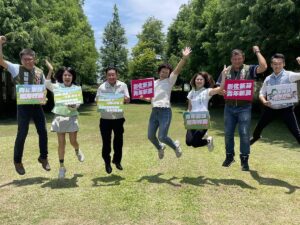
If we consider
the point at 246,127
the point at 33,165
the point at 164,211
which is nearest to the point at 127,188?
the point at 164,211

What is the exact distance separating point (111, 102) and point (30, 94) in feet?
5.05

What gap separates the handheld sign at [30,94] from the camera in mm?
7414

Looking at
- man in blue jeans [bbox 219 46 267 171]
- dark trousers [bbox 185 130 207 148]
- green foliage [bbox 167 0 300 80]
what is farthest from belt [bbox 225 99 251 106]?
green foliage [bbox 167 0 300 80]

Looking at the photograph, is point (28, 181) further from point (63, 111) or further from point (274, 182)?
point (274, 182)

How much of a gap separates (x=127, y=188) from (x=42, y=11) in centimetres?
2120

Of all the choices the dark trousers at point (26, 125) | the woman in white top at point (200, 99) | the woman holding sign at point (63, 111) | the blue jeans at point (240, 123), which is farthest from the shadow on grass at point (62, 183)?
the blue jeans at point (240, 123)

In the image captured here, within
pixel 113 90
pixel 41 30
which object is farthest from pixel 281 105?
pixel 41 30

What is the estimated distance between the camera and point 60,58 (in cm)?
2684

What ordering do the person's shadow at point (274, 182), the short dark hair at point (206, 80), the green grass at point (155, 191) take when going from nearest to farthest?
the green grass at point (155, 191), the person's shadow at point (274, 182), the short dark hair at point (206, 80)

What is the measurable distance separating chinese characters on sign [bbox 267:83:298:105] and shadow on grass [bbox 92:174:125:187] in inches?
132

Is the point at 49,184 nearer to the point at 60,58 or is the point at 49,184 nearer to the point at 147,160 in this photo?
the point at 147,160

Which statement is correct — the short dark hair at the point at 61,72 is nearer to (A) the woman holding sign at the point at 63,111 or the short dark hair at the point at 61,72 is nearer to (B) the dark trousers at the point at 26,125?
(A) the woman holding sign at the point at 63,111

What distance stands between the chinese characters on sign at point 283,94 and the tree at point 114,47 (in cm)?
6752

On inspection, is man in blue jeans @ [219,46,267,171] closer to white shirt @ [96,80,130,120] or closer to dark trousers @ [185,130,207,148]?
dark trousers @ [185,130,207,148]
